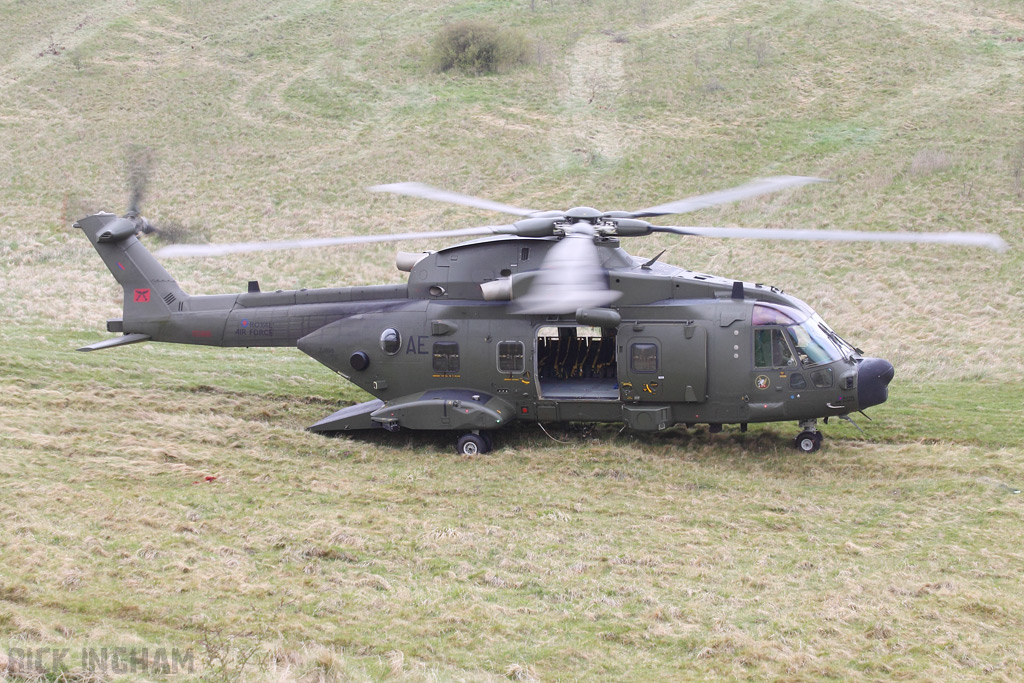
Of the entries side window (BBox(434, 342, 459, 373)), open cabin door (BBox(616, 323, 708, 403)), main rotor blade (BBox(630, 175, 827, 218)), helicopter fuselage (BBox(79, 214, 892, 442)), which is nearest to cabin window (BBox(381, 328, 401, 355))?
helicopter fuselage (BBox(79, 214, 892, 442))

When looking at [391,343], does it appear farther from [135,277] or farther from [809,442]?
[809,442]

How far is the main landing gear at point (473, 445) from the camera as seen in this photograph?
46.8 feet

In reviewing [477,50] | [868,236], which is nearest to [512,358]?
[868,236]

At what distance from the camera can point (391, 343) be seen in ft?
48.0

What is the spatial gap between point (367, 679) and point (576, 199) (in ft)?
91.1

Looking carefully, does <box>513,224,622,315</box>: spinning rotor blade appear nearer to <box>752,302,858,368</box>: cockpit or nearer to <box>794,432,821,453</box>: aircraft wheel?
<box>752,302,858,368</box>: cockpit

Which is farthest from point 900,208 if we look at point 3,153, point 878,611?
point 3,153

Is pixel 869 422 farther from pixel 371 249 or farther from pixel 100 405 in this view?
pixel 371 249

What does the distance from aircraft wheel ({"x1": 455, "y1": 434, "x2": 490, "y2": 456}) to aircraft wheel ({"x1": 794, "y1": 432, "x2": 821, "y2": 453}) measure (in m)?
5.00

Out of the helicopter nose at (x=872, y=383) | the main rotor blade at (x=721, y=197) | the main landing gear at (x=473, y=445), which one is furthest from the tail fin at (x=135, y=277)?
the helicopter nose at (x=872, y=383)

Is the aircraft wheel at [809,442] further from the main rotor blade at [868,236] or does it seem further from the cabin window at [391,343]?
the cabin window at [391,343]

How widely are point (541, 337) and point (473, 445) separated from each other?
7.04 feet

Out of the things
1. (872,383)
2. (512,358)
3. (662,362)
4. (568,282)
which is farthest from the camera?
(512,358)

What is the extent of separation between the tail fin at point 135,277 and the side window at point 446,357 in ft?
16.9
